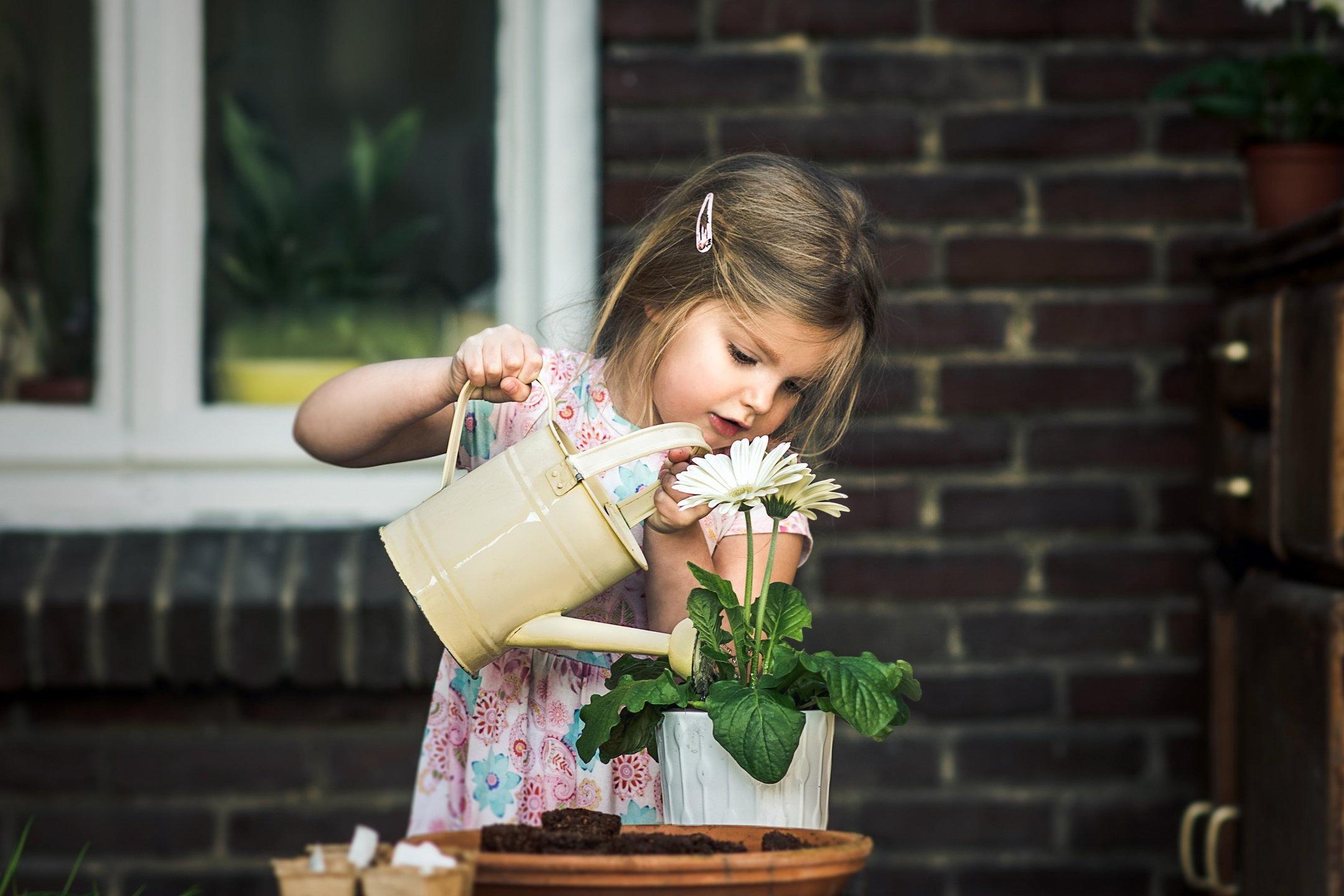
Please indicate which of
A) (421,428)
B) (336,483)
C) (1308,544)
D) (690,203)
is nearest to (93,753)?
(336,483)

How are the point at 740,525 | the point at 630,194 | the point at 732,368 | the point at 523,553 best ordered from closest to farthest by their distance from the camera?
the point at 523,553 → the point at 732,368 → the point at 740,525 → the point at 630,194

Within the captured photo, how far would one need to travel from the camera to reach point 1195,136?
6.83 feet

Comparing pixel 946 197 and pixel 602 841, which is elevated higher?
pixel 946 197

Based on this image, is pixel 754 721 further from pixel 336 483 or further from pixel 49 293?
pixel 49 293

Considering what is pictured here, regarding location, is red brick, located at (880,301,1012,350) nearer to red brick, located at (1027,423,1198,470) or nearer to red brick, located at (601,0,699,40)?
red brick, located at (1027,423,1198,470)

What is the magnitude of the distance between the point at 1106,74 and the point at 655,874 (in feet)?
5.59

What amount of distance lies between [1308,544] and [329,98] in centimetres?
163

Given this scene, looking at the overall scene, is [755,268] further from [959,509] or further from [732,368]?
[959,509]

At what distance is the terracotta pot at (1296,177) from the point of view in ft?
6.29

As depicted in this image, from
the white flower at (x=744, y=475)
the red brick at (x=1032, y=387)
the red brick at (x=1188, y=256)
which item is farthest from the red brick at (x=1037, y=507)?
the white flower at (x=744, y=475)

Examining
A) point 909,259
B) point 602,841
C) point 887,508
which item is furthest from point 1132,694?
point 602,841

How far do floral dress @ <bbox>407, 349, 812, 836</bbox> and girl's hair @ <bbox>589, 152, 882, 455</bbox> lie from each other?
0.30 ft

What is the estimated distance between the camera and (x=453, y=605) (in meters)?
0.96

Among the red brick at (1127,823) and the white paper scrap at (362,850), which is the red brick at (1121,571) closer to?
the red brick at (1127,823)
